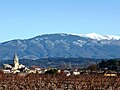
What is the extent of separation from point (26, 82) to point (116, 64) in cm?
7254

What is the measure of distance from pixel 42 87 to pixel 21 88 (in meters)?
2.62

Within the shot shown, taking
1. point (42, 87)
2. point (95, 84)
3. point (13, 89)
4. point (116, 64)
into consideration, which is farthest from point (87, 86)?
point (116, 64)

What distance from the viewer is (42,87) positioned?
147ft

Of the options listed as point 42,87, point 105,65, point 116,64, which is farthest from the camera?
point 105,65

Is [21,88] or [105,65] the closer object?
[21,88]

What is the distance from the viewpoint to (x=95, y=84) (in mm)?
46562

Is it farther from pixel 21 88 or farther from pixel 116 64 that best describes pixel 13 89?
pixel 116 64

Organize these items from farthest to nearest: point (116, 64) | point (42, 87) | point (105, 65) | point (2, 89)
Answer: point (105, 65)
point (116, 64)
point (42, 87)
point (2, 89)

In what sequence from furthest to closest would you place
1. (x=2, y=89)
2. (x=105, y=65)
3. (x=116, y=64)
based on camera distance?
1. (x=105, y=65)
2. (x=116, y=64)
3. (x=2, y=89)

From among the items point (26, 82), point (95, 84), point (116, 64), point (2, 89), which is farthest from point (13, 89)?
point (116, 64)

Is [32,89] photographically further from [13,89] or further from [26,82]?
[26,82]

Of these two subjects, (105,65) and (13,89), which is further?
(105,65)

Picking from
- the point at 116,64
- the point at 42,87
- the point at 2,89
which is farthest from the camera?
the point at 116,64

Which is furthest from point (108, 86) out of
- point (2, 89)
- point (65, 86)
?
point (2, 89)
